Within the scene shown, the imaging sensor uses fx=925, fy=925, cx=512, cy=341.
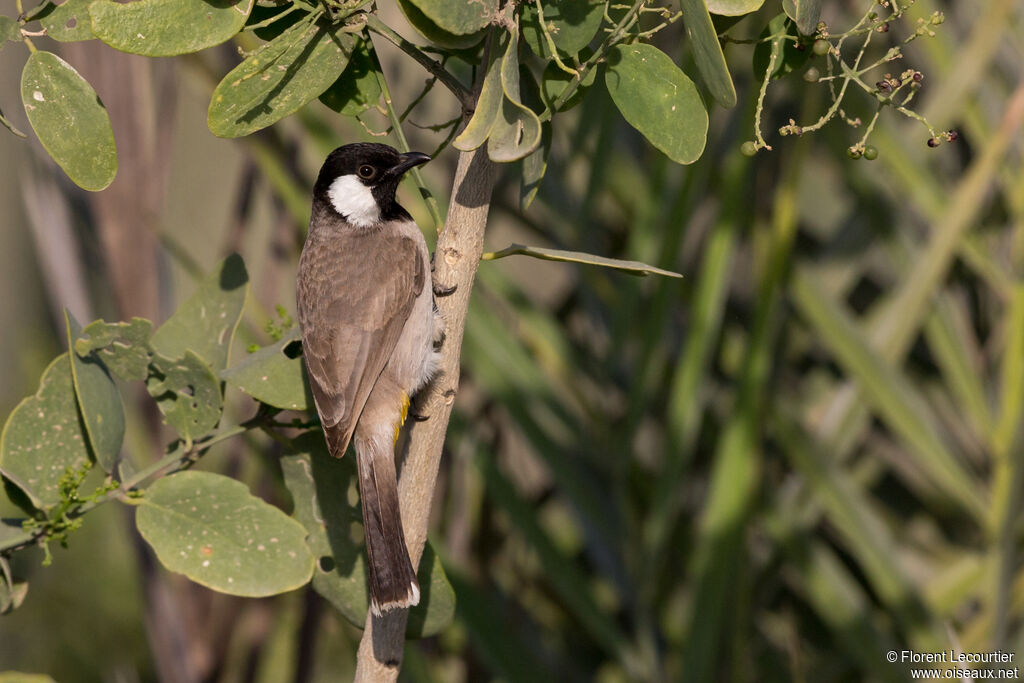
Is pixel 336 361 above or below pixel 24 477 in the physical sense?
below

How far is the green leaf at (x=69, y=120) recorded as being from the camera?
37.7 inches

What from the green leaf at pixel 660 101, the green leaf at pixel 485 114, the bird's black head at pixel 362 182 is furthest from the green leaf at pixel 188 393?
the bird's black head at pixel 362 182

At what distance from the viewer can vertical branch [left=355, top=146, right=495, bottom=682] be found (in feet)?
3.31

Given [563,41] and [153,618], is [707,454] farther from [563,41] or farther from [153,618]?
[563,41]

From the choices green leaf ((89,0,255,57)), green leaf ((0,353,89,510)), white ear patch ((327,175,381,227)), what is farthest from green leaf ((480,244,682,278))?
white ear patch ((327,175,381,227))

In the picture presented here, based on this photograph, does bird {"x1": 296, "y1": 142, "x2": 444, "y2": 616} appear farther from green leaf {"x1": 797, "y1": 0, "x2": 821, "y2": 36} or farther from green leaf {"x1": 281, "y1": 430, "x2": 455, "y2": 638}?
green leaf {"x1": 797, "y1": 0, "x2": 821, "y2": 36}

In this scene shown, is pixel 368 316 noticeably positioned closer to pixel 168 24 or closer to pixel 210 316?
pixel 210 316

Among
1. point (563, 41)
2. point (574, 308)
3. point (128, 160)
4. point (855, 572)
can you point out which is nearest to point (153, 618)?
point (128, 160)

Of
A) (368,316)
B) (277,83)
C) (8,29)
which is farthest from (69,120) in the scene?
(368,316)

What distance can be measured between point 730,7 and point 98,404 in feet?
2.75

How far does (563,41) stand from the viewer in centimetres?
94

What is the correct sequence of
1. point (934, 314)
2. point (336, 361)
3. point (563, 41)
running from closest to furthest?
point (563, 41) → point (336, 361) → point (934, 314)

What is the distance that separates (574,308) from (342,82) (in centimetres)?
144

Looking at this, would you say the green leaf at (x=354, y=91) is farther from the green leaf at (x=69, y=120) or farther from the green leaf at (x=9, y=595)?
the green leaf at (x=9, y=595)
